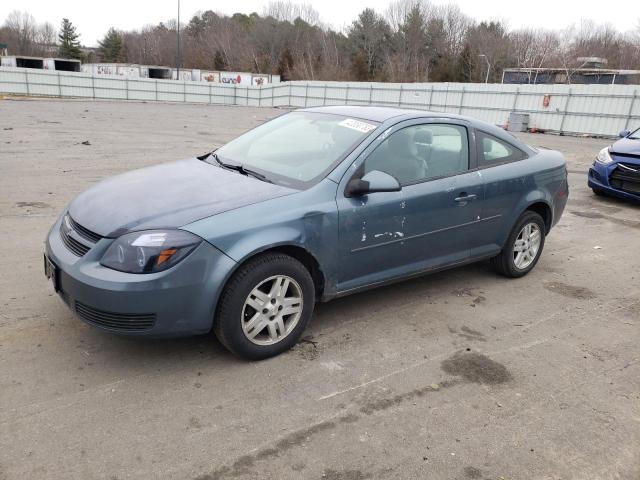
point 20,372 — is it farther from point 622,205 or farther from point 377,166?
point 622,205

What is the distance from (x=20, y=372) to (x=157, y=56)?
108 meters

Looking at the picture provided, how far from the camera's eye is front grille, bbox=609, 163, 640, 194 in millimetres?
8575

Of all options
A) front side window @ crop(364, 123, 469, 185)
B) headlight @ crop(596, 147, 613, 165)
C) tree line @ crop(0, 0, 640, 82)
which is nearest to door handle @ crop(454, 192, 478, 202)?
front side window @ crop(364, 123, 469, 185)

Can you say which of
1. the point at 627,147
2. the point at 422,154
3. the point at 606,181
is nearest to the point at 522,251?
the point at 422,154

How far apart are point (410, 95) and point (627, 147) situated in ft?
84.7

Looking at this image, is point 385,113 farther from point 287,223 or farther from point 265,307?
point 265,307

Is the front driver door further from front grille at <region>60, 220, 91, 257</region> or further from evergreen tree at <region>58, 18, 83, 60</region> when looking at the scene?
evergreen tree at <region>58, 18, 83, 60</region>

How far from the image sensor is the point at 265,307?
3.36 metres

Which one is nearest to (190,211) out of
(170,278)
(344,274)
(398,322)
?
(170,278)

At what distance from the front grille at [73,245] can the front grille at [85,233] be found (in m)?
0.05

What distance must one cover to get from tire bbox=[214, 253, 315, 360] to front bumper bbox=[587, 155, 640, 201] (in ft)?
24.1

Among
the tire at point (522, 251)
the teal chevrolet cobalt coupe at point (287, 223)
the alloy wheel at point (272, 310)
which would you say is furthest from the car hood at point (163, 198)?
the tire at point (522, 251)

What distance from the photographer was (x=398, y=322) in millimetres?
4133

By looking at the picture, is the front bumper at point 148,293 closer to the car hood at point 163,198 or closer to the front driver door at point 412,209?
the car hood at point 163,198
